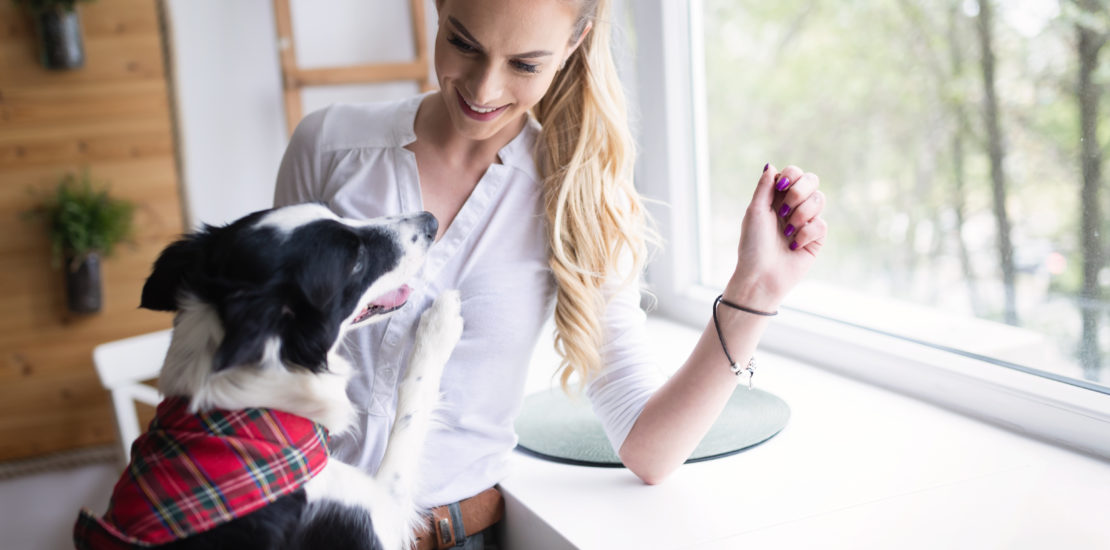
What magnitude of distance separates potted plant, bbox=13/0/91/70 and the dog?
157cm

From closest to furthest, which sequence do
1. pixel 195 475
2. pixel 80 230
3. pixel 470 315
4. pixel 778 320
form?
1. pixel 195 475
2. pixel 470 315
3. pixel 778 320
4. pixel 80 230

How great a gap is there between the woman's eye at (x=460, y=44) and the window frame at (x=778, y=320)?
0.40m

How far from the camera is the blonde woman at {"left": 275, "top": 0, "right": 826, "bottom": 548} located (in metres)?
1.23

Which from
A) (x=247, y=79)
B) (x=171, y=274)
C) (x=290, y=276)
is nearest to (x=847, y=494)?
(x=290, y=276)

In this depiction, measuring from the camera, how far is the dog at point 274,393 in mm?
976


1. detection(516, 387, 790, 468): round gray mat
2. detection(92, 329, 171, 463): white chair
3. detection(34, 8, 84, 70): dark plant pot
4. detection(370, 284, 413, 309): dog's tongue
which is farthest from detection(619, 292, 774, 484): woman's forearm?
detection(34, 8, 84, 70): dark plant pot

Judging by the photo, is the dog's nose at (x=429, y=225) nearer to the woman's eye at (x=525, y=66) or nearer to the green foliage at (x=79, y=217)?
the woman's eye at (x=525, y=66)

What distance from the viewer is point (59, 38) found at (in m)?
2.36

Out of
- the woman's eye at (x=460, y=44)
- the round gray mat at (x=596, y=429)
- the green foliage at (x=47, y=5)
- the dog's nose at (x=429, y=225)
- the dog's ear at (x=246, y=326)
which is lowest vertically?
the round gray mat at (x=596, y=429)

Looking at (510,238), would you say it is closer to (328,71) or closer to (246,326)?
(246,326)

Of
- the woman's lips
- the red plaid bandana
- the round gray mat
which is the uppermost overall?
the woman's lips

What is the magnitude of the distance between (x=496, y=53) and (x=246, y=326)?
0.49 metres

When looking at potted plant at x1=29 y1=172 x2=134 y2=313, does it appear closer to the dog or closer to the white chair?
the white chair

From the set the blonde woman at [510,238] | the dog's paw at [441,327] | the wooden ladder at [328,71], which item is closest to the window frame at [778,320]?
the blonde woman at [510,238]
